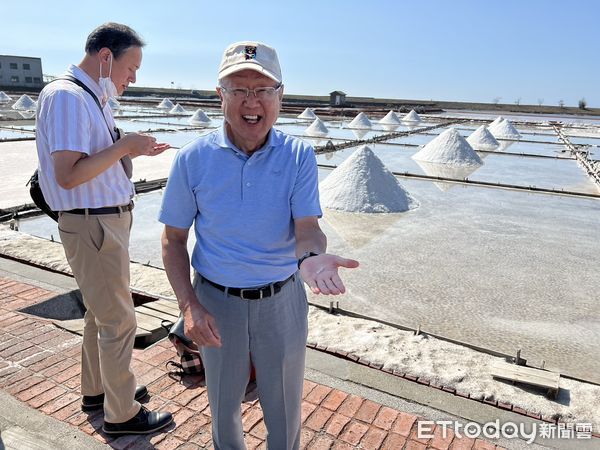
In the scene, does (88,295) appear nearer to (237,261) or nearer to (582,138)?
(237,261)

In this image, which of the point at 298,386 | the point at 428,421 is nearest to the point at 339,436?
the point at 428,421

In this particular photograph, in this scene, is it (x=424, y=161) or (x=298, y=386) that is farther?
(x=424, y=161)

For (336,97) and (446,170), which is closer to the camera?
(446,170)

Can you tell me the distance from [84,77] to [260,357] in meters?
1.23

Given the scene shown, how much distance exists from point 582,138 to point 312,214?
24.2 meters

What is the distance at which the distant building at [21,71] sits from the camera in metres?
49.2

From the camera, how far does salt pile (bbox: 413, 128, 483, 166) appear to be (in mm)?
12227

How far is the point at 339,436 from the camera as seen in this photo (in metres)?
2.14

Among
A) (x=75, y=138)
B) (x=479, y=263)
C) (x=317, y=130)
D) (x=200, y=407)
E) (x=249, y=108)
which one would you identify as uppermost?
(x=249, y=108)

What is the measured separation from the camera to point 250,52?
4.31 ft

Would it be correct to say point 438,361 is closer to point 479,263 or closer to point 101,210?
point 101,210

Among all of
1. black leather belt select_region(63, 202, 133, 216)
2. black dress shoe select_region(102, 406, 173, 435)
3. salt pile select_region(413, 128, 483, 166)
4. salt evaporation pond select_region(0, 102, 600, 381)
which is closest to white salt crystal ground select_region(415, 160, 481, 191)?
salt pile select_region(413, 128, 483, 166)

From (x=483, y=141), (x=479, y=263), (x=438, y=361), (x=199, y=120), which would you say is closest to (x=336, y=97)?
(x=199, y=120)

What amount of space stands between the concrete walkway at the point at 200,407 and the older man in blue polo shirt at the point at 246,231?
783 millimetres
